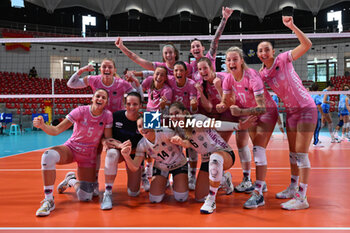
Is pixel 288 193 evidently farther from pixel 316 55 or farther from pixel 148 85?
pixel 316 55

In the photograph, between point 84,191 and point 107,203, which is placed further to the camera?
point 84,191

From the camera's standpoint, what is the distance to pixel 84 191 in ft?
10.3

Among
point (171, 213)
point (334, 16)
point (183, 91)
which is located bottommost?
point (171, 213)

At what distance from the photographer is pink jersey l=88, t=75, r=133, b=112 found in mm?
3494

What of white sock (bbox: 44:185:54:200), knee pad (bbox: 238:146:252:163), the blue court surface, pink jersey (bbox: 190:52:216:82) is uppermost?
pink jersey (bbox: 190:52:216:82)

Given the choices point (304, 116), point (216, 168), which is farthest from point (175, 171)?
point (304, 116)

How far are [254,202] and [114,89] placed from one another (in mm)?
2074

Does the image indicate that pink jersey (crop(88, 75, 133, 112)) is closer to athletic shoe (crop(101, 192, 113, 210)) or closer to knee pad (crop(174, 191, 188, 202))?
athletic shoe (crop(101, 192, 113, 210))

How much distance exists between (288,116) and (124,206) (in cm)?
196

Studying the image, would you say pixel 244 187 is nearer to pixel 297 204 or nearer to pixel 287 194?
pixel 287 194

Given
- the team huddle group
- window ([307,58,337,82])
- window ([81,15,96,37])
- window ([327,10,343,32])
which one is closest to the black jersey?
the team huddle group

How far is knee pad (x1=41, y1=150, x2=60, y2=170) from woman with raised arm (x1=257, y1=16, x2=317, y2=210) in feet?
7.61

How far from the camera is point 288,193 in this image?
3182 mm

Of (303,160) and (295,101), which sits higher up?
(295,101)
